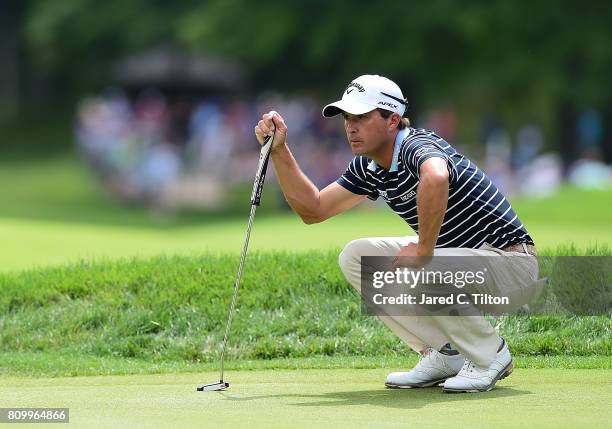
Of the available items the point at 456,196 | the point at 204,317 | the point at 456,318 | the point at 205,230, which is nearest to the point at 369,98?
the point at 456,196

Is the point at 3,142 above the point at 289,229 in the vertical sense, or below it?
above

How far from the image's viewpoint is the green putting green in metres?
5.69

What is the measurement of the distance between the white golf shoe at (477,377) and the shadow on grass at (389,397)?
4 cm

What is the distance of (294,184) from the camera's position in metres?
7.11

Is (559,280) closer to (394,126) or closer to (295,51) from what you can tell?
(394,126)

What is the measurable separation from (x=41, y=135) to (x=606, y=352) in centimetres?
3870

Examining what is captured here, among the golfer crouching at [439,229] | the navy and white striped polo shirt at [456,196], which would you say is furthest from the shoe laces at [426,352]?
the navy and white striped polo shirt at [456,196]

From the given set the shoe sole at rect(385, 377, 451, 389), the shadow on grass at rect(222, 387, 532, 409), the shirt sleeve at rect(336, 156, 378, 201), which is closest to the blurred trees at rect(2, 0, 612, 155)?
the shirt sleeve at rect(336, 156, 378, 201)

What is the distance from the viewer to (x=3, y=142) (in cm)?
4416

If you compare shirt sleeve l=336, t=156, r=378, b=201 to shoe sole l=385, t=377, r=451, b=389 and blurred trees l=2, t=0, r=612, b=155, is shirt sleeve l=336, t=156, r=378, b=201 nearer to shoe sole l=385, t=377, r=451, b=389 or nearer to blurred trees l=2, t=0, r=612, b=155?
shoe sole l=385, t=377, r=451, b=389

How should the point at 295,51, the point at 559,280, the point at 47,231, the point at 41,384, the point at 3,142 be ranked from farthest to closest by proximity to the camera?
the point at 3,142 → the point at 295,51 → the point at 47,231 → the point at 559,280 → the point at 41,384

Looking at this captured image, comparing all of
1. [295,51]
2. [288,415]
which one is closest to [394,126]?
[288,415]

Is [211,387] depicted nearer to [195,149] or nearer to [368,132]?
[368,132]

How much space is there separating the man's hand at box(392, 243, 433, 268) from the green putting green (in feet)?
2.13
